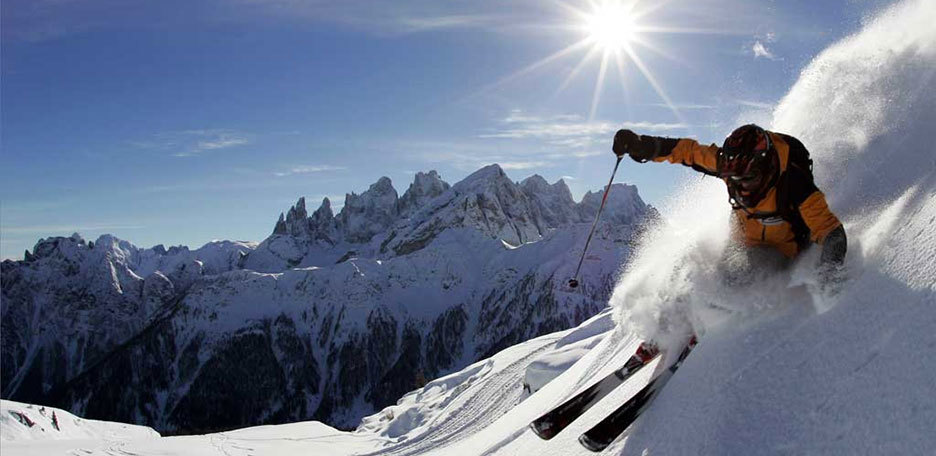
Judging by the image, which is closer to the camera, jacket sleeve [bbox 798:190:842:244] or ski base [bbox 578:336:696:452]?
jacket sleeve [bbox 798:190:842:244]

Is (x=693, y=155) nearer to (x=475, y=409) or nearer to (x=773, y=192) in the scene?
(x=773, y=192)

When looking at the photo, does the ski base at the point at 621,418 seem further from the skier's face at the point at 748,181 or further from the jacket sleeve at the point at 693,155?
the jacket sleeve at the point at 693,155

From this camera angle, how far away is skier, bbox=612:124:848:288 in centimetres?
498

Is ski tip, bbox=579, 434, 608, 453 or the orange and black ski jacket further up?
the orange and black ski jacket

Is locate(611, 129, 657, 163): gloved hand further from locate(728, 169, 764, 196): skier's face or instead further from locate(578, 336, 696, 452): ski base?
locate(578, 336, 696, 452): ski base

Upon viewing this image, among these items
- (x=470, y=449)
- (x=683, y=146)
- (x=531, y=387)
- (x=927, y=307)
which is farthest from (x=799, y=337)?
(x=531, y=387)

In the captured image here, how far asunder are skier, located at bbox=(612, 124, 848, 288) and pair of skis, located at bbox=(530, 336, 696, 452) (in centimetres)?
130

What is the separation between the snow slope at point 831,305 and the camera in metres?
3.38

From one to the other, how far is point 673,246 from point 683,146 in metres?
1.47

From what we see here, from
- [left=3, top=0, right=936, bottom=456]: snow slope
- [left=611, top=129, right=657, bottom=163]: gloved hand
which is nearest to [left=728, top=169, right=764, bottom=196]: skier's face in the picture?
[left=3, top=0, right=936, bottom=456]: snow slope

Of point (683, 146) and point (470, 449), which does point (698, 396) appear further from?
point (470, 449)

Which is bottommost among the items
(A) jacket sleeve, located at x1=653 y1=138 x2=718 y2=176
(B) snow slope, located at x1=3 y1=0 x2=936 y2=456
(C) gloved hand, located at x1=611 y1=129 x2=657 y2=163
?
(B) snow slope, located at x1=3 y1=0 x2=936 y2=456

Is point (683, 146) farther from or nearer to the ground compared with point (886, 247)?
farther from the ground

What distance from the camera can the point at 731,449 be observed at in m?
3.78
